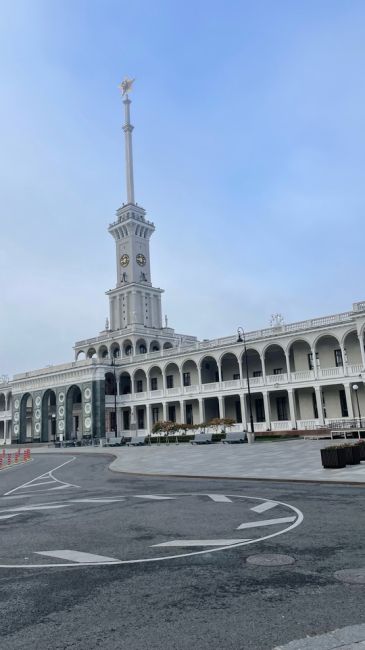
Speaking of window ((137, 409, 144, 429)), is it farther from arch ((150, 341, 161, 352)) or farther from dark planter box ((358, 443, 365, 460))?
dark planter box ((358, 443, 365, 460))

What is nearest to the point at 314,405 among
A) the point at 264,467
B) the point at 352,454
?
the point at 264,467

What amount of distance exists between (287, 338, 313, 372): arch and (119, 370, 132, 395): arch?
85.2 feet

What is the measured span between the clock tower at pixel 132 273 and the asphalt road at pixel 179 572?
6399 cm

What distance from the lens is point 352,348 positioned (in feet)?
146

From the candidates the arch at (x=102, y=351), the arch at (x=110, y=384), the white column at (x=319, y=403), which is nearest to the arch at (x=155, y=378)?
the arch at (x=110, y=384)

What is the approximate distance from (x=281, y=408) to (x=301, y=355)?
6276mm

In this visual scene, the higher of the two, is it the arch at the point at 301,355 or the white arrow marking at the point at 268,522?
the arch at the point at 301,355

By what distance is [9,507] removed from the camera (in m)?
13.0

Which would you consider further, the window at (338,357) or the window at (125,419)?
the window at (125,419)

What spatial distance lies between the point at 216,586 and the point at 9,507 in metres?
9.38

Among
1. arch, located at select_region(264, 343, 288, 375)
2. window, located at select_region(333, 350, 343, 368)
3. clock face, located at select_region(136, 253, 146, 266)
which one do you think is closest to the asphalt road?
window, located at select_region(333, 350, 343, 368)

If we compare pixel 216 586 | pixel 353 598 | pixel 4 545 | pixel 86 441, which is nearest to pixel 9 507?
pixel 4 545

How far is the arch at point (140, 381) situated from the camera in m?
65.6

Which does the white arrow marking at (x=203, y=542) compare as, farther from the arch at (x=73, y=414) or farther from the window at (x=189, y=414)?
the arch at (x=73, y=414)
